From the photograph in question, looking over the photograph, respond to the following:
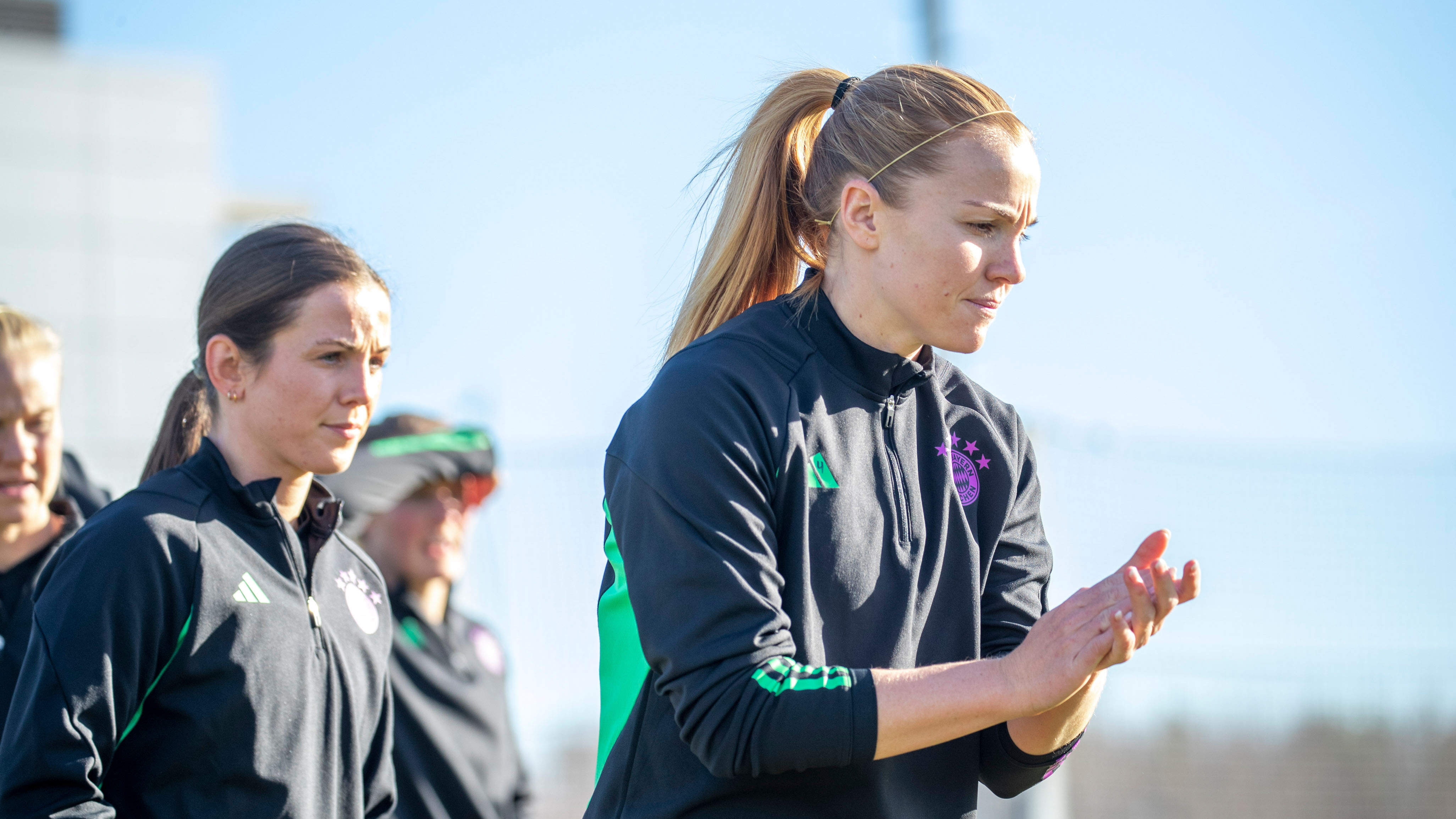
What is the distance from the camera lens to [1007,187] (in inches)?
86.4

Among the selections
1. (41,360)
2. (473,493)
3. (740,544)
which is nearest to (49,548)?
(41,360)

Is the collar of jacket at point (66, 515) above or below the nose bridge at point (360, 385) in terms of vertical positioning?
below

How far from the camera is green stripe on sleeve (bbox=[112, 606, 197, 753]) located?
2328mm

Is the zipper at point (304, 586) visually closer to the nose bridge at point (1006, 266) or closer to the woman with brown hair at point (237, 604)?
the woman with brown hair at point (237, 604)

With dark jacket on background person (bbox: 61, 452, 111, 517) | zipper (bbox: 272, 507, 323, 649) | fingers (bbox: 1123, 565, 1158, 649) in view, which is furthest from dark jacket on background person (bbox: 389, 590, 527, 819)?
fingers (bbox: 1123, 565, 1158, 649)

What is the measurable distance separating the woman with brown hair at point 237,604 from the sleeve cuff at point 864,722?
1173 mm

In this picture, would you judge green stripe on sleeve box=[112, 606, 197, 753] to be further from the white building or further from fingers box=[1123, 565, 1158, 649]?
the white building

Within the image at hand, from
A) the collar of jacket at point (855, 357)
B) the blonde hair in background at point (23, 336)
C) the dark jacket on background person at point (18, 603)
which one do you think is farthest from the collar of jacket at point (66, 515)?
the collar of jacket at point (855, 357)

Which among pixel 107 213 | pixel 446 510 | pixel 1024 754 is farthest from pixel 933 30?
pixel 107 213

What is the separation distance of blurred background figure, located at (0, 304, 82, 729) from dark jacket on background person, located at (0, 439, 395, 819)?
79 centimetres

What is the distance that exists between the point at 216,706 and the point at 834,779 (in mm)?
1148

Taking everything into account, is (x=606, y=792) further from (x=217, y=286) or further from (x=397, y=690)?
(x=397, y=690)

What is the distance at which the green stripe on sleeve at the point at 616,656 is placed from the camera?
6.88 feet

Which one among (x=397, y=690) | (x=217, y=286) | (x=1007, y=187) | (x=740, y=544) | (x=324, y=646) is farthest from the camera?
(x=397, y=690)
